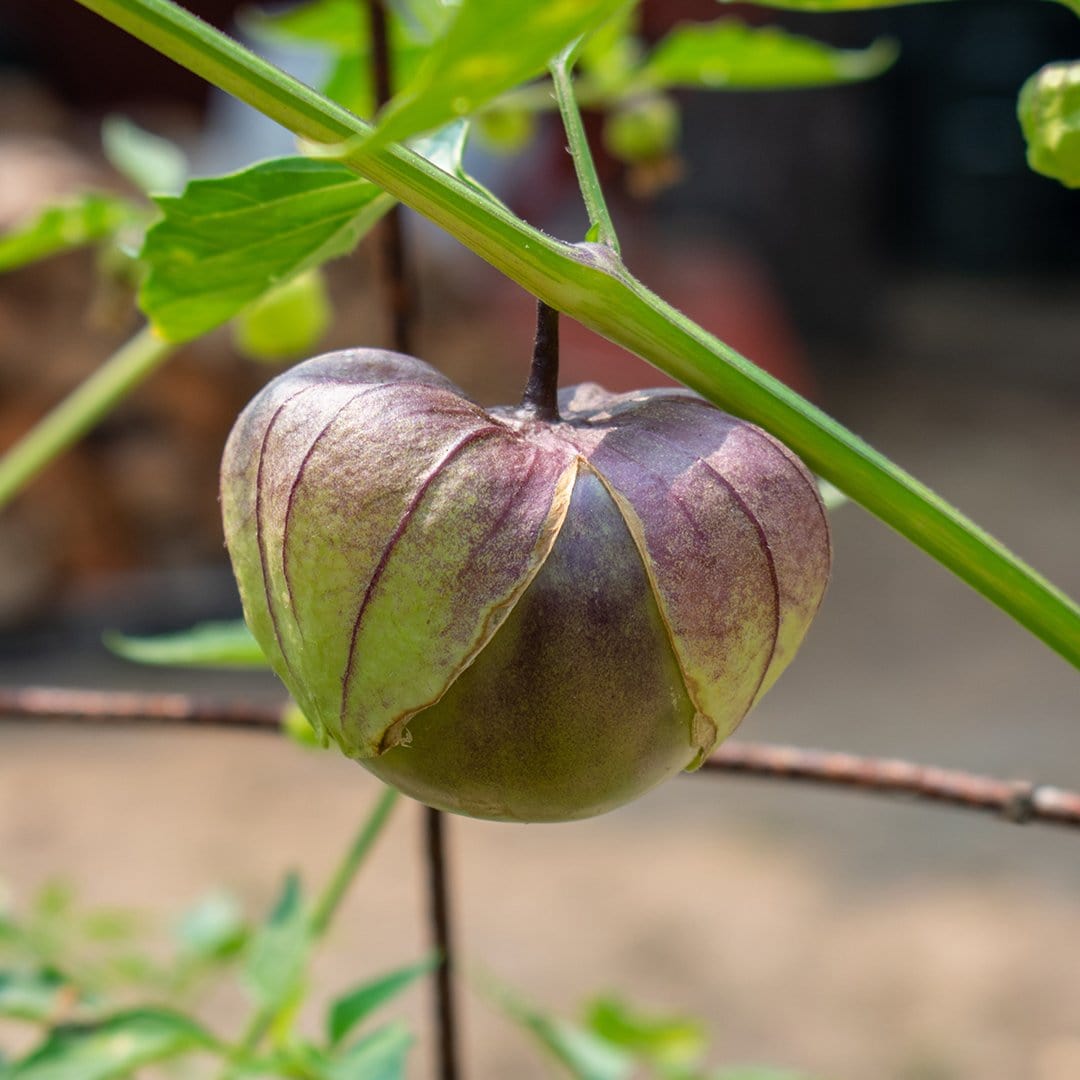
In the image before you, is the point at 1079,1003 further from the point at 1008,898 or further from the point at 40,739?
the point at 40,739

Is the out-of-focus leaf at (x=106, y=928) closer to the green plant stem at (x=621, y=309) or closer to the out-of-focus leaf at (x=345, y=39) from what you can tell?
the out-of-focus leaf at (x=345, y=39)

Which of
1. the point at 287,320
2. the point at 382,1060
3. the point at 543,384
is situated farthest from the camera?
the point at 287,320

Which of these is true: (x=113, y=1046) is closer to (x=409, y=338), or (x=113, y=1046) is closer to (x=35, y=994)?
(x=35, y=994)

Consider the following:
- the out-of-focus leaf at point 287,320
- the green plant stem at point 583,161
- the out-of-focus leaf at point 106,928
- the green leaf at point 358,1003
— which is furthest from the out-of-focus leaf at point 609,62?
the out-of-focus leaf at point 106,928

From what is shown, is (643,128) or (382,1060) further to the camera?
(643,128)

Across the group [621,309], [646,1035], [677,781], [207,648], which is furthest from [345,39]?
[677,781]
